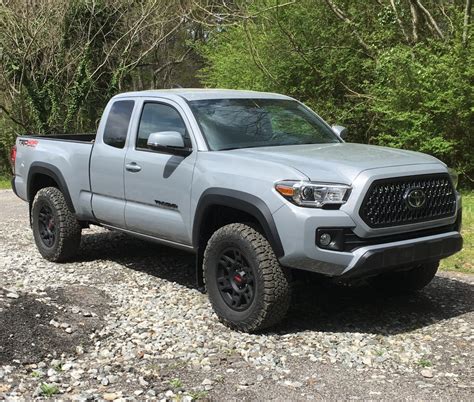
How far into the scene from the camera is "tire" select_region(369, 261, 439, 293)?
5.86 metres

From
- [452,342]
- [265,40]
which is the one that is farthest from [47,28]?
[452,342]

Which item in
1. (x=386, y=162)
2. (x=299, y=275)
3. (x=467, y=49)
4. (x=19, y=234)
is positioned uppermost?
(x=467, y=49)

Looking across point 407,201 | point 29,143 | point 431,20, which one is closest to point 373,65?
point 431,20

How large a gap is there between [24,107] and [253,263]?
730 inches

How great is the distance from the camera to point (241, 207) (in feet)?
16.1

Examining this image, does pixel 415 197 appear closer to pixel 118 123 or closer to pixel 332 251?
pixel 332 251

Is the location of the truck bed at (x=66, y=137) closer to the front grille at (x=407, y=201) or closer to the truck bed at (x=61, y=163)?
the truck bed at (x=61, y=163)

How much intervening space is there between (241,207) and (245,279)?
22.4 inches

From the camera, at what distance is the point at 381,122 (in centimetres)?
1523

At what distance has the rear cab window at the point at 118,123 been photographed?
21.1 feet

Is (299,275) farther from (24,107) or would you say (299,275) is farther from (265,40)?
(24,107)

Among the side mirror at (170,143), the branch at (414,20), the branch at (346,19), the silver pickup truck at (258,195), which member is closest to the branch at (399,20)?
the branch at (414,20)

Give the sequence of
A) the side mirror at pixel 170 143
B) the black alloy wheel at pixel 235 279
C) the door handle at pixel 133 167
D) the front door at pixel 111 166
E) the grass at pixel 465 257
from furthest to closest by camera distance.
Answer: the grass at pixel 465 257
the front door at pixel 111 166
the door handle at pixel 133 167
the side mirror at pixel 170 143
the black alloy wheel at pixel 235 279

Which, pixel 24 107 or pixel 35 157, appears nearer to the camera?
pixel 35 157
